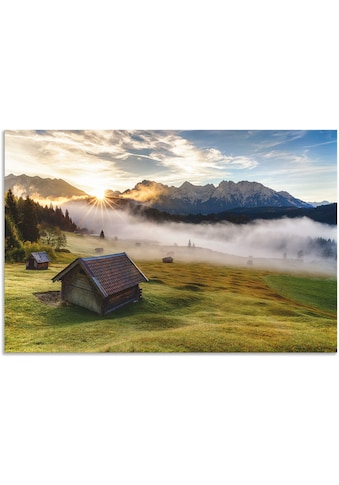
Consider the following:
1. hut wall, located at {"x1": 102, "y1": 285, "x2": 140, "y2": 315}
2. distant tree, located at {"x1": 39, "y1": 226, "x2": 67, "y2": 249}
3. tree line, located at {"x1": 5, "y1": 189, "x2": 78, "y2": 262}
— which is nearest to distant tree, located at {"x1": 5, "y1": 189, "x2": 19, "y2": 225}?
tree line, located at {"x1": 5, "y1": 189, "x2": 78, "y2": 262}

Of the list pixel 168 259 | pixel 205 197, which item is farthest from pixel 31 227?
pixel 205 197

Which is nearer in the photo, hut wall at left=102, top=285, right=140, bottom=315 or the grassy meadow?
the grassy meadow

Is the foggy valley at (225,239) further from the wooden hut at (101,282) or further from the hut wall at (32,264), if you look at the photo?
the hut wall at (32,264)

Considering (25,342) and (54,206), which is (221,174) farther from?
(25,342)

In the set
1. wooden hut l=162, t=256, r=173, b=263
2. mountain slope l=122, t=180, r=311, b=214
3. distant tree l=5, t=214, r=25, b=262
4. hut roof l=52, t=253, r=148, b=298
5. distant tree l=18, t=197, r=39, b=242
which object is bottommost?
hut roof l=52, t=253, r=148, b=298

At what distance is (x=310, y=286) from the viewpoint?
4105 mm

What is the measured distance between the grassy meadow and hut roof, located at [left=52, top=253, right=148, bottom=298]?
0.45 ft

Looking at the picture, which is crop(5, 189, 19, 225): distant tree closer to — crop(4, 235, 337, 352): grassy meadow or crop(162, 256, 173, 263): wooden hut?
crop(4, 235, 337, 352): grassy meadow

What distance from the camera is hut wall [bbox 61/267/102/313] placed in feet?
12.8

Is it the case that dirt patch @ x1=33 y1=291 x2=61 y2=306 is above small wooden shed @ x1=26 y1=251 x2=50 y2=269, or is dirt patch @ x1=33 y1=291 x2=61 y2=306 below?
below

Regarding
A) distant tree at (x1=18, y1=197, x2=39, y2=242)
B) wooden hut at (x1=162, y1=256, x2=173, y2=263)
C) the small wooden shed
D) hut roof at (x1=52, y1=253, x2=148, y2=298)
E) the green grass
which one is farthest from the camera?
wooden hut at (x1=162, y1=256, x2=173, y2=263)

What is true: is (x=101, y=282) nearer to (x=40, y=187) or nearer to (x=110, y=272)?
(x=110, y=272)

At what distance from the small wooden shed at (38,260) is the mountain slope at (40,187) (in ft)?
3.17

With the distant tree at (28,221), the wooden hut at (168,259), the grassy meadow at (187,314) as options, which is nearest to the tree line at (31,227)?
the distant tree at (28,221)
